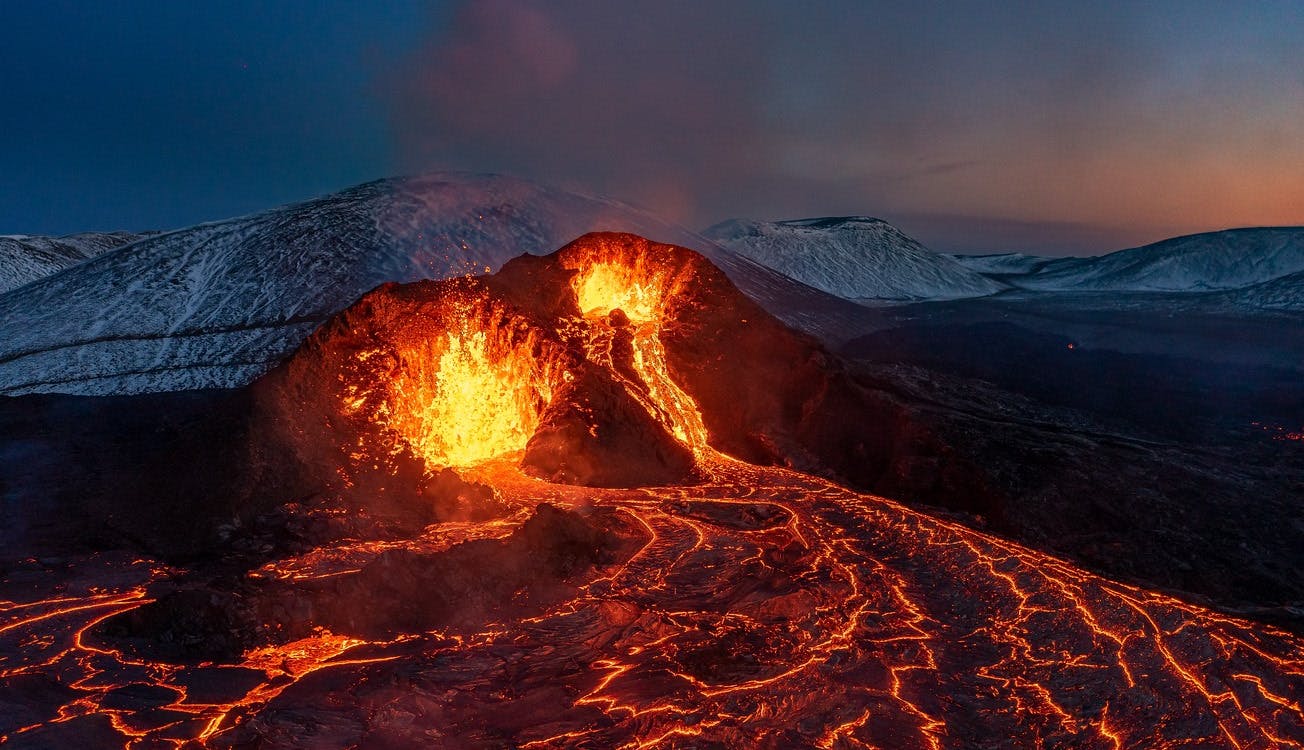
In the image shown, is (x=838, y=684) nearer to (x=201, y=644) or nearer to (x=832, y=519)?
(x=832, y=519)

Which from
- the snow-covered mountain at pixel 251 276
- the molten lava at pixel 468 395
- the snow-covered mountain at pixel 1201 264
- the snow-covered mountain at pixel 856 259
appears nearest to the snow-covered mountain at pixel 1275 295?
the snow-covered mountain at pixel 1201 264

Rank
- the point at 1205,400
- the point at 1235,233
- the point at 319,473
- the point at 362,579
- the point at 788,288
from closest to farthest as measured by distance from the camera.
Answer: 1. the point at 362,579
2. the point at 319,473
3. the point at 1205,400
4. the point at 788,288
5. the point at 1235,233

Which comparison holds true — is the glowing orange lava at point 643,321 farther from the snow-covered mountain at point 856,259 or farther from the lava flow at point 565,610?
the snow-covered mountain at point 856,259

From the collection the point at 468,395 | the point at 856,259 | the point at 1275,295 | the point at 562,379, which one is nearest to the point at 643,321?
the point at 562,379

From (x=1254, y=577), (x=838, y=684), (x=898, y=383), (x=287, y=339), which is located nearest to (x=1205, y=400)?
(x=898, y=383)

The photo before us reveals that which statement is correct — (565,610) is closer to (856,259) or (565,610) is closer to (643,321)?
(643,321)
